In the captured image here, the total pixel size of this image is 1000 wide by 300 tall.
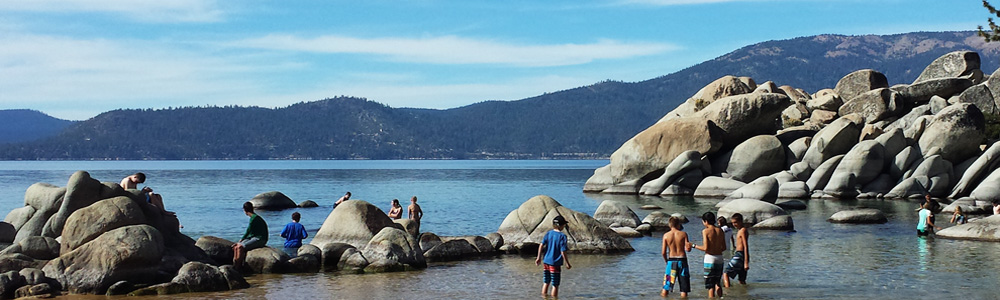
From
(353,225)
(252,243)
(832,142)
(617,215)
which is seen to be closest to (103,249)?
(252,243)

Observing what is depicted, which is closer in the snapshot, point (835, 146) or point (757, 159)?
point (835, 146)

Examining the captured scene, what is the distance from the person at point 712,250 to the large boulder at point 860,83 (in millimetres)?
58802

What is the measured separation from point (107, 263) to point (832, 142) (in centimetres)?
4633

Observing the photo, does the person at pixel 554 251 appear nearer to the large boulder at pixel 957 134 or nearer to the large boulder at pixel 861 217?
the large boulder at pixel 861 217

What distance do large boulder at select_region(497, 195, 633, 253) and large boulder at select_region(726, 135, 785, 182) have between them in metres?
34.2

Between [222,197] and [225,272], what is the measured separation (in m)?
50.3

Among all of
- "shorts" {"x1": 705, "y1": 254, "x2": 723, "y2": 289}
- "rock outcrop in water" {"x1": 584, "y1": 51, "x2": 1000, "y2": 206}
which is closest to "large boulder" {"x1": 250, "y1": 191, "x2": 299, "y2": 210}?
"rock outcrop in water" {"x1": 584, "y1": 51, "x2": 1000, "y2": 206}

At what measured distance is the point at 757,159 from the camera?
5831 cm

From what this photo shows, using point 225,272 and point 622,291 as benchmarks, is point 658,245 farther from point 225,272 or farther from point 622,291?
point 225,272

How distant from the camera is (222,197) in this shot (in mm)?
66938

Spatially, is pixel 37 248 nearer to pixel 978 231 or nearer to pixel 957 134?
pixel 978 231

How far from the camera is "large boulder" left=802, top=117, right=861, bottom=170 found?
181 ft

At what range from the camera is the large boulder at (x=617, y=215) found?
3288 cm

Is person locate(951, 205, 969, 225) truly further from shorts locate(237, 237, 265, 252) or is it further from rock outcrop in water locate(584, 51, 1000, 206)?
shorts locate(237, 237, 265, 252)
